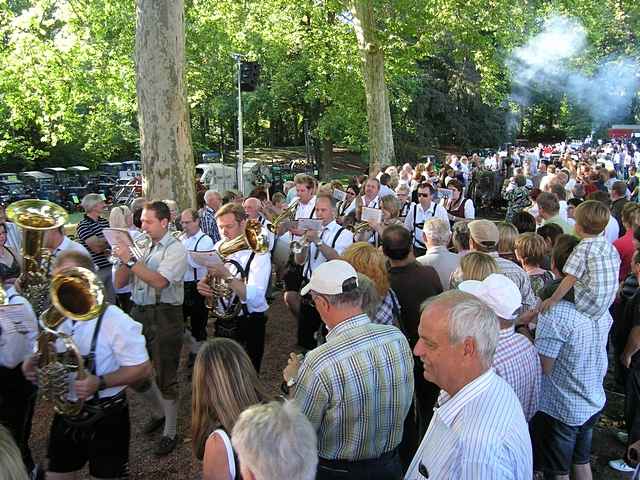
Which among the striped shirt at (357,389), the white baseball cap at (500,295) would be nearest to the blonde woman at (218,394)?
the striped shirt at (357,389)

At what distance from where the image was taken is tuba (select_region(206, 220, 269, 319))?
4.59 m

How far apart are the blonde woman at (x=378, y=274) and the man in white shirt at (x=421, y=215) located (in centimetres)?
388

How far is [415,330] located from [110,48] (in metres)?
17.3

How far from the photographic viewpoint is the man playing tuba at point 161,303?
181 inches

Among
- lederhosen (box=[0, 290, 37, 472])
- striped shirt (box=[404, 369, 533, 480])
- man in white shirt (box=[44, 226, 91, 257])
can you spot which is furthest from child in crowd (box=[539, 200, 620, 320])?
man in white shirt (box=[44, 226, 91, 257])

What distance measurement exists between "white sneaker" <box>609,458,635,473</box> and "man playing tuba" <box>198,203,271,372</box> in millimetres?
2918

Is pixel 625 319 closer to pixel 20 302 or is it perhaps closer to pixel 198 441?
pixel 198 441

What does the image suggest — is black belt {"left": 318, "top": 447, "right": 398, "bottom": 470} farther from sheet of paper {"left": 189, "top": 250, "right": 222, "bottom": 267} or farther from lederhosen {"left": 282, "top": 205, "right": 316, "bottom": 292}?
lederhosen {"left": 282, "top": 205, "right": 316, "bottom": 292}

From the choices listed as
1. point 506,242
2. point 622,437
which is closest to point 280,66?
point 506,242

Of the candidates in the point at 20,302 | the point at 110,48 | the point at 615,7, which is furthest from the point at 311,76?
the point at 20,302

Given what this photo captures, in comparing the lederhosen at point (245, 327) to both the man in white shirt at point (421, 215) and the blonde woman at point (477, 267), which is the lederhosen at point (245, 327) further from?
the man in white shirt at point (421, 215)

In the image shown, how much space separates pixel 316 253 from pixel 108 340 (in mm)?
2861

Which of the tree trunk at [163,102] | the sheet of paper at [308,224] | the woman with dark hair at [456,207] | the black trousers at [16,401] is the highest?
the tree trunk at [163,102]

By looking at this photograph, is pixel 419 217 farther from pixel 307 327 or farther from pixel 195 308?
pixel 195 308
